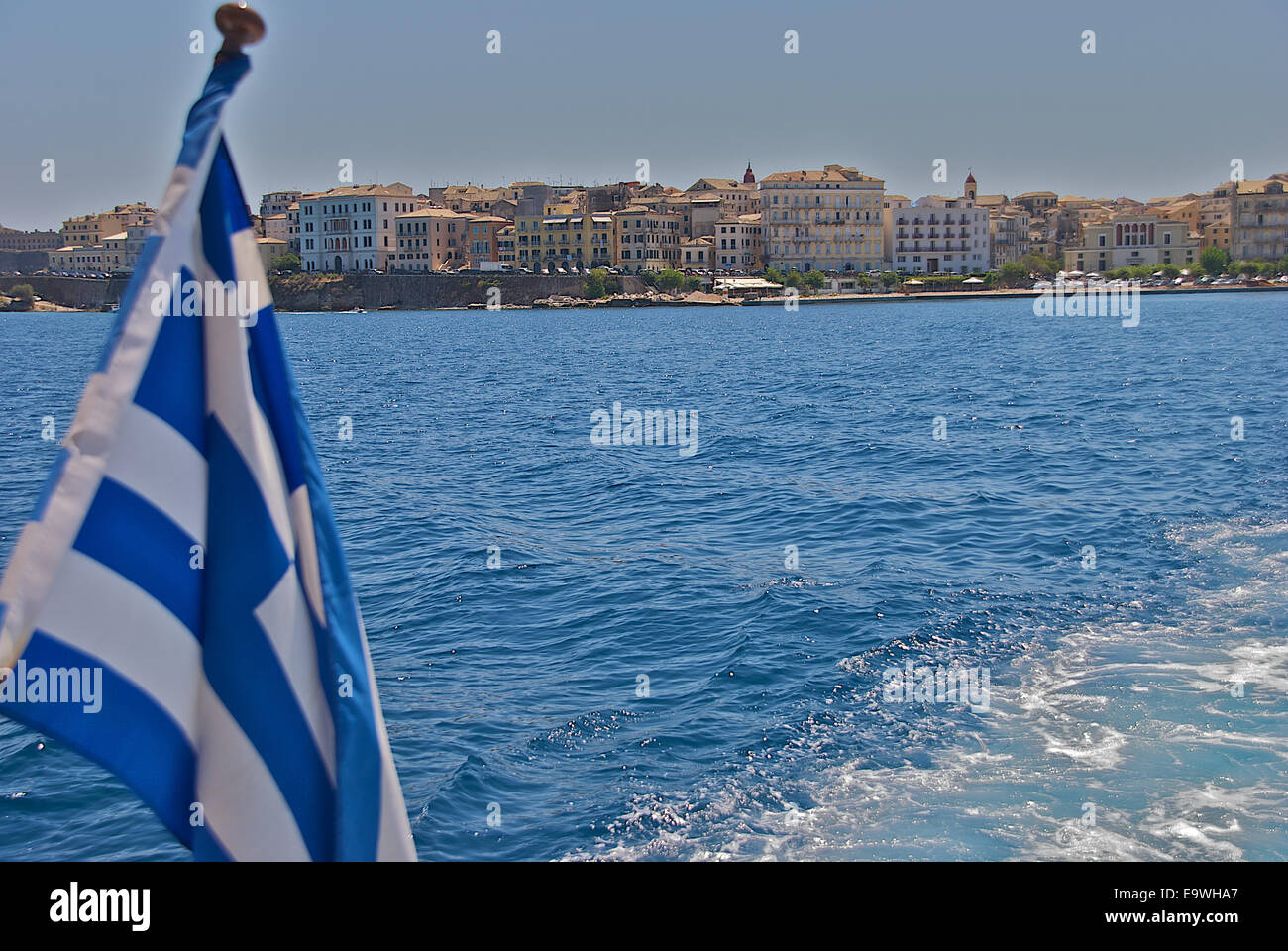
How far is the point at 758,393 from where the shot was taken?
122 feet

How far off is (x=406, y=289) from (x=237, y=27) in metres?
127

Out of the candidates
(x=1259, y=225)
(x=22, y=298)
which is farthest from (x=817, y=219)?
(x=22, y=298)

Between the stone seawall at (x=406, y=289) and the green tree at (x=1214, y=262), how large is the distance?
211 feet

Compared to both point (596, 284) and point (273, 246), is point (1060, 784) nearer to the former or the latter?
point (596, 284)

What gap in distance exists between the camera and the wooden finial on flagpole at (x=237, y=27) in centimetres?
223

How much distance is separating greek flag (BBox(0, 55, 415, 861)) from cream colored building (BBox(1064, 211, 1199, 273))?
490 feet

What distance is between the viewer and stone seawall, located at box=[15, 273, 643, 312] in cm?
12238

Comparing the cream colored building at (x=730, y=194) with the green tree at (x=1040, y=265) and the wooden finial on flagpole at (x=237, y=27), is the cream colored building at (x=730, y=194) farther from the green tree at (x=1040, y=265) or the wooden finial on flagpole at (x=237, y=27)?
the wooden finial on flagpole at (x=237, y=27)

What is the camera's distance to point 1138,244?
140m

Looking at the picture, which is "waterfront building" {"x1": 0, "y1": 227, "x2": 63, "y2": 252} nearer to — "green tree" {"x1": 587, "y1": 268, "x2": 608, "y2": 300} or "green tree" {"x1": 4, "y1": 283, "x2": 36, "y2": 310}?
"green tree" {"x1": 4, "y1": 283, "x2": 36, "y2": 310}

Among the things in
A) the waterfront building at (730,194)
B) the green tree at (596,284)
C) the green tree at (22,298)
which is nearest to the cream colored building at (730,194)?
the waterfront building at (730,194)

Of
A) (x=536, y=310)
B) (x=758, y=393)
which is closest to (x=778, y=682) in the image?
(x=758, y=393)

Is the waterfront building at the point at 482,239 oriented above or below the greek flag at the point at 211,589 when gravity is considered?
above

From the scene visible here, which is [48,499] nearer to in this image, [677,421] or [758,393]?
[677,421]
